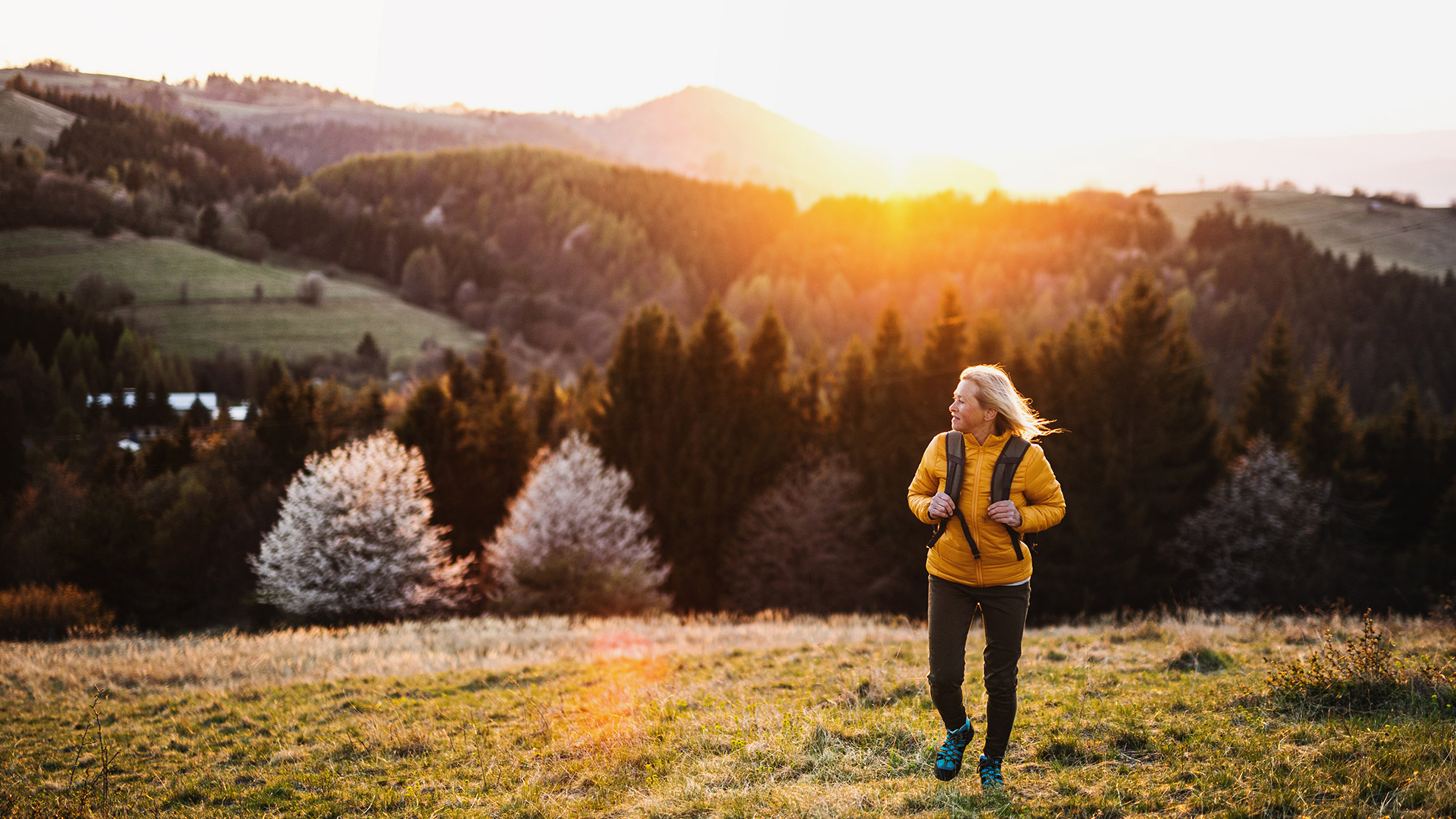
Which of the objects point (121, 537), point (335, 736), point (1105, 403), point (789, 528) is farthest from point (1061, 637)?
point (121, 537)

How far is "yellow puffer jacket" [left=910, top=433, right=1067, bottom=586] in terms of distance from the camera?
169 inches

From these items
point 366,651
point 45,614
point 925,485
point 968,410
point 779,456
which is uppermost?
point 968,410

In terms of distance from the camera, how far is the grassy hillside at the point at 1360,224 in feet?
374

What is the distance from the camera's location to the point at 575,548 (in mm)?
28609

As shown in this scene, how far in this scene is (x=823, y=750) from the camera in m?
5.35

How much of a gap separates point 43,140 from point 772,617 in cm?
9637

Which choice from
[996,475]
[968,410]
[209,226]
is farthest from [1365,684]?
[209,226]

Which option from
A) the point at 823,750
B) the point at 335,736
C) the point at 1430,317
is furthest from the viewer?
the point at 1430,317

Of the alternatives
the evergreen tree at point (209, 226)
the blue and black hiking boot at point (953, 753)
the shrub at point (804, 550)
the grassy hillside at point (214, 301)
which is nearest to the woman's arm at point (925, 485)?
the blue and black hiking boot at point (953, 753)

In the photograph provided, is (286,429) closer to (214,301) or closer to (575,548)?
(575,548)

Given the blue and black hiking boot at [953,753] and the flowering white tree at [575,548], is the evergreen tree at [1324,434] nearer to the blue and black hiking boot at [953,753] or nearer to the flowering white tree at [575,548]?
the flowering white tree at [575,548]

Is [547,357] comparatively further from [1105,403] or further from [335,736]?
[335,736]

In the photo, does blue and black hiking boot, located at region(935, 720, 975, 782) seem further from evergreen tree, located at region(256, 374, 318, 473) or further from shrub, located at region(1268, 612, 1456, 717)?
evergreen tree, located at region(256, 374, 318, 473)

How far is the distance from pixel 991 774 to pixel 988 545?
1.44m
